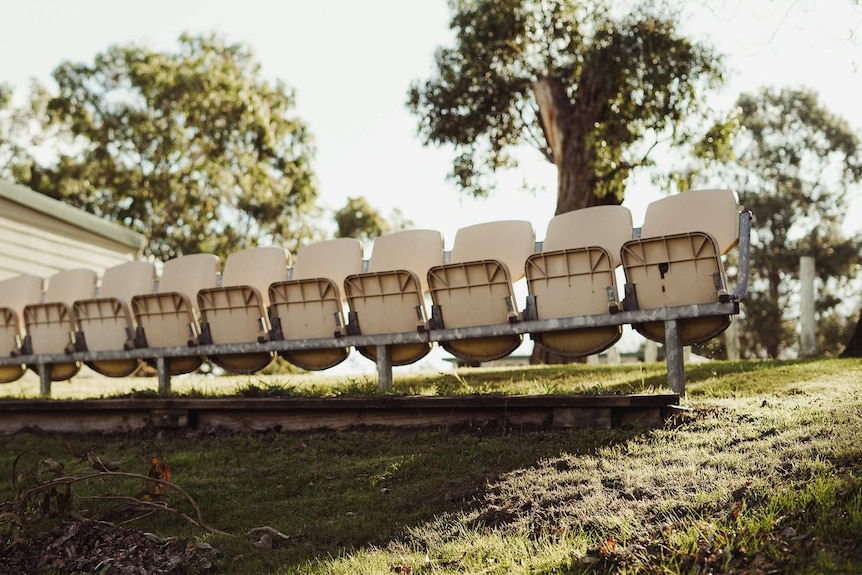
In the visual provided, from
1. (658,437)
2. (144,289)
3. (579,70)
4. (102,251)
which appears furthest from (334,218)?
(658,437)

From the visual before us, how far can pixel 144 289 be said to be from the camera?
28.2 ft

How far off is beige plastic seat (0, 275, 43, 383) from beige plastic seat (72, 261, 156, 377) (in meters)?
0.91

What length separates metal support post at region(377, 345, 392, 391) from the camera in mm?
6707

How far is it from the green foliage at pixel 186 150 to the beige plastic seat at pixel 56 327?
51.4ft

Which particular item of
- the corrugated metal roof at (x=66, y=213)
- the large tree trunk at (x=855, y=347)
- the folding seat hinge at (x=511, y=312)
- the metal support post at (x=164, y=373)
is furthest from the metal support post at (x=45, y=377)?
the large tree trunk at (x=855, y=347)

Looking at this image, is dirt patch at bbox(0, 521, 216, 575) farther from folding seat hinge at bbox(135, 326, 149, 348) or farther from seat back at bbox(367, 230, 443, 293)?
folding seat hinge at bbox(135, 326, 149, 348)

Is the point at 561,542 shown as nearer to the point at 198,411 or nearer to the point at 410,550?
the point at 410,550

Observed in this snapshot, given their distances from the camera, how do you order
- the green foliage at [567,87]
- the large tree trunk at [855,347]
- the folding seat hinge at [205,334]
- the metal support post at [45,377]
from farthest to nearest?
the green foliage at [567,87]
the metal support post at [45,377]
the large tree trunk at [855,347]
the folding seat hinge at [205,334]

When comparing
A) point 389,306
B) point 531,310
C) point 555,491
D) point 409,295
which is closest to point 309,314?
point 389,306

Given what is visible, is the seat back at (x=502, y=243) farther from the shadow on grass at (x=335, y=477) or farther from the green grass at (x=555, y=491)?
the shadow on grass at (x=335, y=477)

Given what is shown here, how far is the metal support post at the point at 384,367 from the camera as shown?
264 inches

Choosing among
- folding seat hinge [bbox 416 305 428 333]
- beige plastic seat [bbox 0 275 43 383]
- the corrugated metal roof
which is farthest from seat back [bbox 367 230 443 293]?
the corrugated metal roof

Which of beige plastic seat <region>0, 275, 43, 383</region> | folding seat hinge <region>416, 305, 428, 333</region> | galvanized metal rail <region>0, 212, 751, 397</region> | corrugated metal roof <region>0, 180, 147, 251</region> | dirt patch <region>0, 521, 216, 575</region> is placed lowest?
dirt patch <region>0, 521, 216, 575</region>

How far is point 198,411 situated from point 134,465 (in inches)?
34.6
